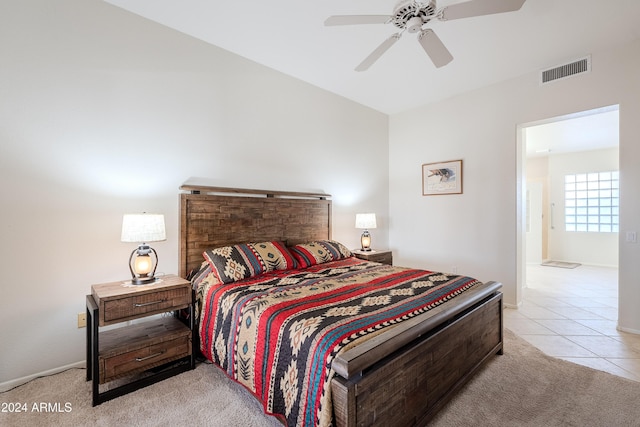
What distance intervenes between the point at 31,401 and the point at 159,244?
1.28 metres

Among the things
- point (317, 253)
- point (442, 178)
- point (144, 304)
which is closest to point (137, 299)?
point (144, 304)

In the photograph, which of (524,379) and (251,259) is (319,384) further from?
(524,379)

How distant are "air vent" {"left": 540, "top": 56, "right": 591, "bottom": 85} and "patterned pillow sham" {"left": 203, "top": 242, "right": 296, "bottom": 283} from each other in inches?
143

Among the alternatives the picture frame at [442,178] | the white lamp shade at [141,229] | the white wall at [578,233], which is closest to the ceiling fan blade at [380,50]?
the white lamp shade at [141,229]

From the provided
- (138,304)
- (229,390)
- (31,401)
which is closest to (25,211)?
(138,304)

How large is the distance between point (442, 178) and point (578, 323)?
7.61 feet

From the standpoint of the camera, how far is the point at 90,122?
2.31 m

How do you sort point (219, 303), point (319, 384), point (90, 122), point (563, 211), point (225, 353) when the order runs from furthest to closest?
point (563, 211), point (90, 122), point (219, 303), point (225, 353), point (319, 384)

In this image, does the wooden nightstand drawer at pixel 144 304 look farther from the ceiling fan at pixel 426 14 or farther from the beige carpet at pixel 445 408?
the ceiling fan at pixel 426 14

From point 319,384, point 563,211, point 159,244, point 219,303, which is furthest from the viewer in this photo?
point 563,211

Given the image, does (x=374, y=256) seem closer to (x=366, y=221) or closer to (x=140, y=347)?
(x=366, y=221)

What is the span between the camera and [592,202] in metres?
6.63

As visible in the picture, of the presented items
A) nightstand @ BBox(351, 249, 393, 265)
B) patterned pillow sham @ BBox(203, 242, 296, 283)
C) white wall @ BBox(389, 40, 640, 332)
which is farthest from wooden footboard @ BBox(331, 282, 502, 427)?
white wall @ BBox(389, 40, 640, 332)

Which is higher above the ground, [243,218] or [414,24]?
[414,24]
